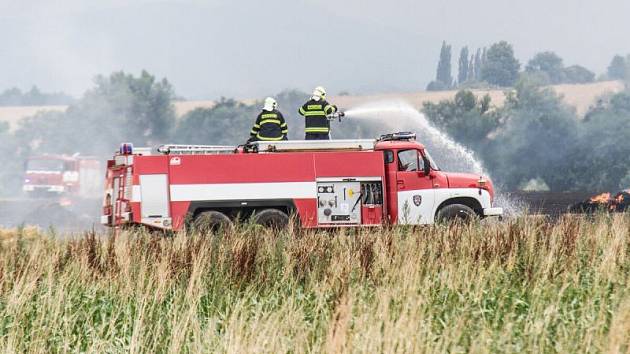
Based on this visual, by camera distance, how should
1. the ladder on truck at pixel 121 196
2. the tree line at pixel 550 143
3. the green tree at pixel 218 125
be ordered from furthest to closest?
the green tree at pixel 218 125 < the tree line at pixel 550 143 < the ladder on truck at pixel 121 196

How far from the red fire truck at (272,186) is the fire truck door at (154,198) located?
0.02 meters

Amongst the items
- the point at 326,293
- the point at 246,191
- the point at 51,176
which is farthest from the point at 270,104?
the point at 51,176

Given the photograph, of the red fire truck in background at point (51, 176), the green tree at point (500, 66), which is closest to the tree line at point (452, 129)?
the red fire truck in background at point (51, 176)

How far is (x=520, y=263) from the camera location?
14.2 m

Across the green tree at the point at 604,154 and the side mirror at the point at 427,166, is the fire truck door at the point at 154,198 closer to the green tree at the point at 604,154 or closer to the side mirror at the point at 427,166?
the side mirror at the point at 427,166

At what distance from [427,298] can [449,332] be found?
4.94 ft

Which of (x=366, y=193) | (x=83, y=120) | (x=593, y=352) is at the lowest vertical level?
(x=593, y=352)

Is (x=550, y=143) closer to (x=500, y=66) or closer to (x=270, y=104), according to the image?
(x=270, y=104)

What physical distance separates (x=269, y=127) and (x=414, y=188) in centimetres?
326

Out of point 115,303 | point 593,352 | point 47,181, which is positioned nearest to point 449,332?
point 593,352

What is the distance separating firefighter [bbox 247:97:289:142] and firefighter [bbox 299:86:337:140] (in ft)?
1.60

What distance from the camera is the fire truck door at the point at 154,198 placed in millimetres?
21500

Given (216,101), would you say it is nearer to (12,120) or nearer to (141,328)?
(12,120)

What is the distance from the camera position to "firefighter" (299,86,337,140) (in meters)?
23.7
